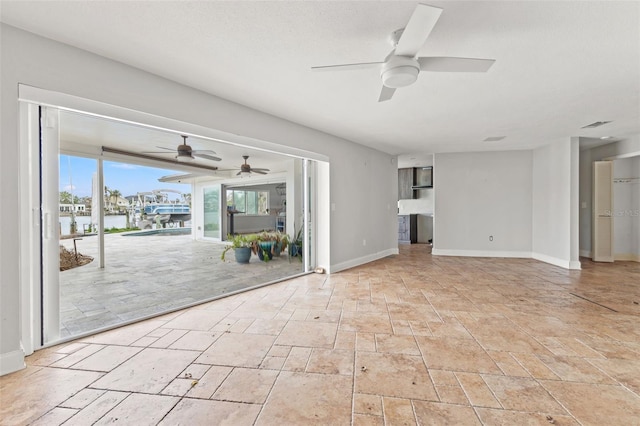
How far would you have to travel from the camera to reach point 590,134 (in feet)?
15.4

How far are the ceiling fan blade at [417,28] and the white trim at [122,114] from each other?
2074mm

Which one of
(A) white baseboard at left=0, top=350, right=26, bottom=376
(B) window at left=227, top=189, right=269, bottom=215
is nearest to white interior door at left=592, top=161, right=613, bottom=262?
(A) white baseboard at left=0, top=350, right=26, bottom=376

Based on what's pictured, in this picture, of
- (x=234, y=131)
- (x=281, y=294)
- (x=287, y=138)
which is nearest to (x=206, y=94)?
(x=234, y=131)

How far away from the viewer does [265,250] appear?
19.9 ft

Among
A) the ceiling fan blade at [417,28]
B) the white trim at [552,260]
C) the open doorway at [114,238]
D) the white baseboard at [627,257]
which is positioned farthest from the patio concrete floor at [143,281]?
the white baseboard at [627,257]

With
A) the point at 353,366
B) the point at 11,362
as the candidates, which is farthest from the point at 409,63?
the point at 11,362

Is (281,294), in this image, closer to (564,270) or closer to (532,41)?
(532,41)

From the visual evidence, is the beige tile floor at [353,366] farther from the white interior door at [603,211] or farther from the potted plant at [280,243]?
the potted plant at [280,243]

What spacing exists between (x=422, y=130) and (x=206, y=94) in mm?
3286

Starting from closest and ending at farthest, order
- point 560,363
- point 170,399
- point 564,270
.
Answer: point 170,399
point 560,363
point 564,270

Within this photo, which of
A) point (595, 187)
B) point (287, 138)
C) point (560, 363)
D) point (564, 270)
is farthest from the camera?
point (595, 187)

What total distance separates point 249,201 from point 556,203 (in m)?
9.58

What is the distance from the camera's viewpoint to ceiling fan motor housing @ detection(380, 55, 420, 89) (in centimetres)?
191

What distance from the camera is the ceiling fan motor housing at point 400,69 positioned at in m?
1.91
